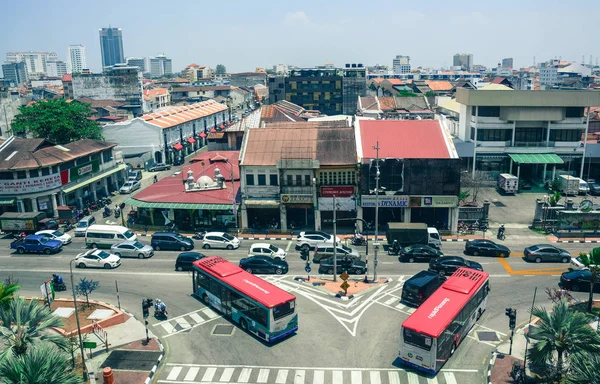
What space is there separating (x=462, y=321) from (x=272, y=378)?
12.4 meters

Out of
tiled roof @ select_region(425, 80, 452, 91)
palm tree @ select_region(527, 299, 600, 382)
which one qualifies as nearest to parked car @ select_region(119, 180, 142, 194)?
palm tree @ select_region(527, 299, 600, 382)

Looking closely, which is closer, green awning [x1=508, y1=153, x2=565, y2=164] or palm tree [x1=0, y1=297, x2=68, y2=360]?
palm tree [x1=0, y1=297, x2=68, y2=360]

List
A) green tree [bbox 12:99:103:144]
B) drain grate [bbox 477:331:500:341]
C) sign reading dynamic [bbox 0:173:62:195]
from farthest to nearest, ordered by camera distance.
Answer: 1. green tree [bbox 12:99:103:144]
2. sign reading dynamic [bbox 0:173:62:195]
3. drain grate [bbox 477:331:500:341]

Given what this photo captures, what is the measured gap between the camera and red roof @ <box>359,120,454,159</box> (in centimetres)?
5603

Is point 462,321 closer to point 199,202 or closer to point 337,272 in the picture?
point 337,272

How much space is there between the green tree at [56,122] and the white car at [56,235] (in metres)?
32.0

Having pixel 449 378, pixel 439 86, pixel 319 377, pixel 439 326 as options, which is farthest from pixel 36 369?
pixel 439 86

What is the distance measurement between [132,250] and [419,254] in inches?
1134

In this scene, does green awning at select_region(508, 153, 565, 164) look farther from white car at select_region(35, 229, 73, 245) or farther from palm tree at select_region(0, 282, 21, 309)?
palm tree at select_region(0, 282, 21, 309)

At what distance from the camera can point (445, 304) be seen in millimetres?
30188

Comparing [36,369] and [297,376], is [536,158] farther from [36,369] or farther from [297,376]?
[36,369]

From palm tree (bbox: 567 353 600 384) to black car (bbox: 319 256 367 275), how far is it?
2320 cm

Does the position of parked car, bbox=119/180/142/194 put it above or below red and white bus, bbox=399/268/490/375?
below

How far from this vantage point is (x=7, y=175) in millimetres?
61906
